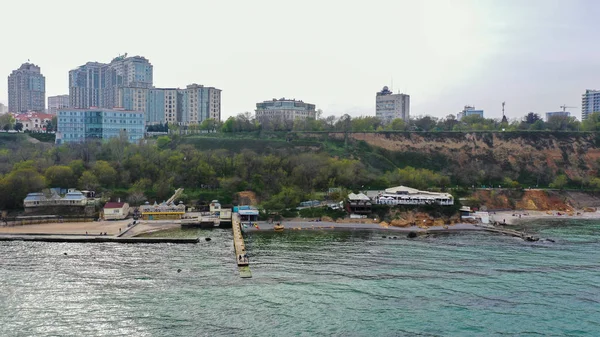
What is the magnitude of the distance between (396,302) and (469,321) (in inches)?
166

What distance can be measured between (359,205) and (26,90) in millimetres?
146324

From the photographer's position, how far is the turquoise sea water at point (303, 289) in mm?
24828

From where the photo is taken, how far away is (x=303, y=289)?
99.0ft

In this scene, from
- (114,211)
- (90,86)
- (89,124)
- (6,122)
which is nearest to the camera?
(114,211)

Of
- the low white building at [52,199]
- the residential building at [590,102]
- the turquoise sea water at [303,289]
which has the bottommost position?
the turquoise sea water at [303,289]

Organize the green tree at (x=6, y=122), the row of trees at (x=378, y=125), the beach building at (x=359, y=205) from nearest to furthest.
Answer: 1. the beach building at (x=359, y=205)
2. the green tree at (x=6, y=122)
3. the row of trees at (x=378, y=125)

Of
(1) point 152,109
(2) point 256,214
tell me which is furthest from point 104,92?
(2) point 256,214

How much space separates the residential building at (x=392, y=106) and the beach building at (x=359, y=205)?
104m

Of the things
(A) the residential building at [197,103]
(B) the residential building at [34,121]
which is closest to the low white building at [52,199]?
(B) the residential building at [34,121]

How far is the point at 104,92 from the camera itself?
14488 centimetres

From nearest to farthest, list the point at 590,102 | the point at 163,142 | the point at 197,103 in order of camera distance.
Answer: the point at 163,142 < the point at 197,103 < the point at 590,102

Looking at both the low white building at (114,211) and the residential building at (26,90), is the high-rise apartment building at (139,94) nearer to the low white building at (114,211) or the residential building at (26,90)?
the residential building at (26,90)

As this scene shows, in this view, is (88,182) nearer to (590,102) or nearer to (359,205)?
(359,205)

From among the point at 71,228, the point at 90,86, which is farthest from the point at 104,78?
the point at 71,228
